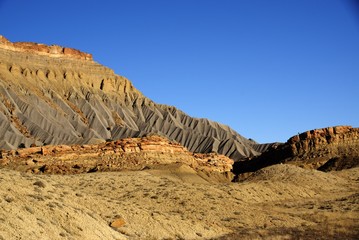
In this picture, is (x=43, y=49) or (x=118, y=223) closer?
(x=118, y=223)

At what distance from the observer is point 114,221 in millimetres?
19453

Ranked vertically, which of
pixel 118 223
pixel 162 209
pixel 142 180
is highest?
pixel 142 180

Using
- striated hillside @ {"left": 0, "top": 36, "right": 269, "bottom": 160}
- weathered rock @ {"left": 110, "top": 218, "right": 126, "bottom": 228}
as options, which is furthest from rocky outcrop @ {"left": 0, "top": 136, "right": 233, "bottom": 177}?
striated hillside @ {"left": 0, "top": 36, "right": 269, "bottom": 160}

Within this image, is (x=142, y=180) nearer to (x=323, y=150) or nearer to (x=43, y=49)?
(x=323, y=150)

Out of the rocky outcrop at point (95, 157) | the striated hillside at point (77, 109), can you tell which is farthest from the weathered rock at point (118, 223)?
the striated hillside at point (77, 109)

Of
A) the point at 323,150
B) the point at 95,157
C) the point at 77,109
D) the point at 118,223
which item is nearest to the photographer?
the point at 118,223

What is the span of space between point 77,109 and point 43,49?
32.0m

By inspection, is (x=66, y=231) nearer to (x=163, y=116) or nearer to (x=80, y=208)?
(x=80, y=208)

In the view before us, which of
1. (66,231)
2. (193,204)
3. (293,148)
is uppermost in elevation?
(293,148)

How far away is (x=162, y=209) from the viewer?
26.6 metres

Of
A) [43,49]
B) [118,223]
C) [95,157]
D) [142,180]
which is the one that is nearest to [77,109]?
[43,49]

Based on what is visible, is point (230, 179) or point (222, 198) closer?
point (222, 198)

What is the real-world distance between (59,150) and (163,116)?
96.4 m

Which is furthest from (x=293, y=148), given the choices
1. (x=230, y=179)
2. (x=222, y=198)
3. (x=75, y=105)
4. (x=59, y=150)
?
(x=75, y=105)
